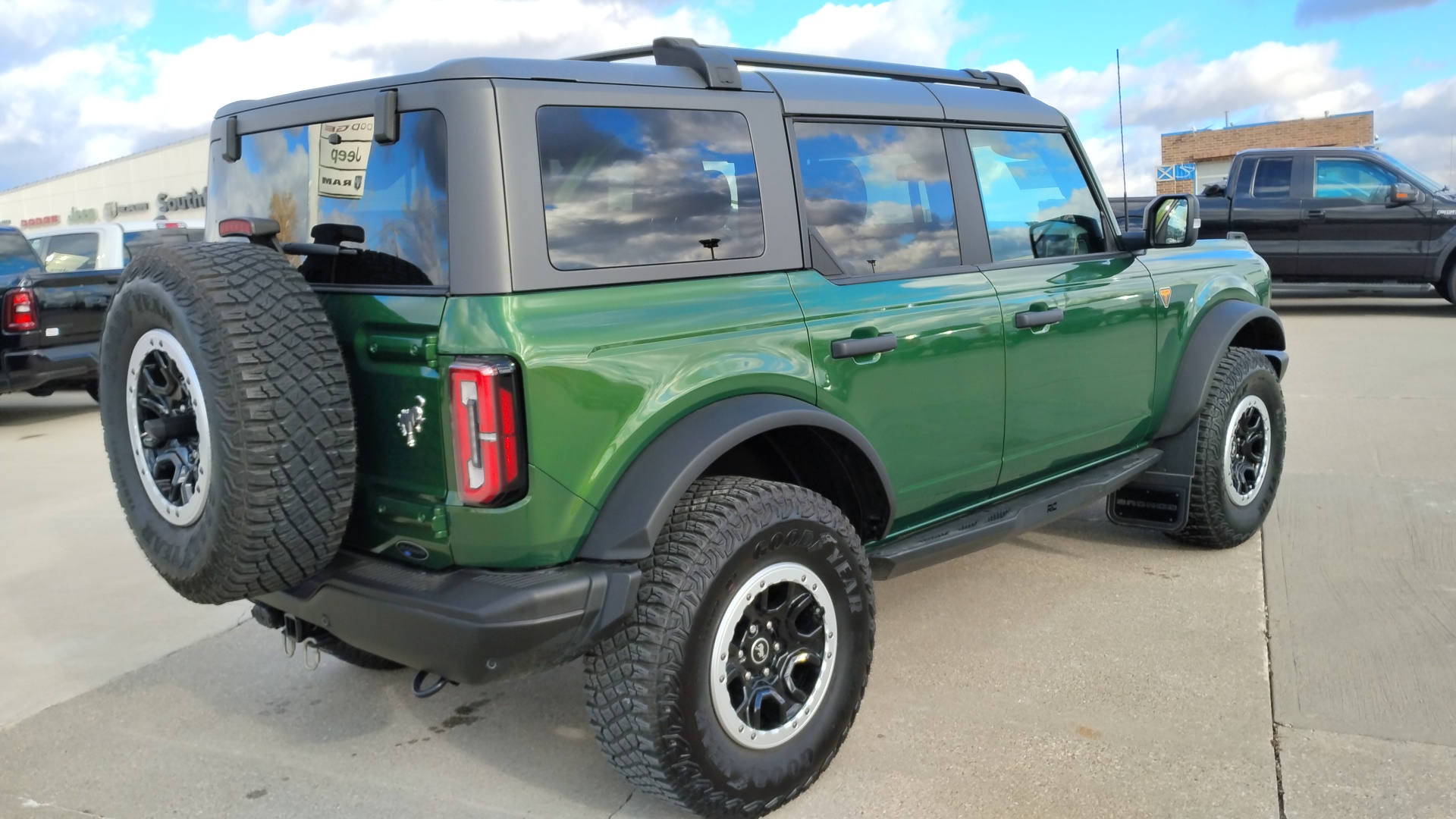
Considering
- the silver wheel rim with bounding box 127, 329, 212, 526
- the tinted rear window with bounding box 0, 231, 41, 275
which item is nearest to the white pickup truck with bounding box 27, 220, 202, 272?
the tinted rear window with bounding box 0, 231, 41, 275

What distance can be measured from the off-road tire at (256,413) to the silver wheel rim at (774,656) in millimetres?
978

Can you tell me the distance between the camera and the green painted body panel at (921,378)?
10.8 ft

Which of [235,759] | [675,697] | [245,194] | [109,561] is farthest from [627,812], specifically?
[109,561]

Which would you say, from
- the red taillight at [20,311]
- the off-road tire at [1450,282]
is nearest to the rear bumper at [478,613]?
the red taillight at [20,311]

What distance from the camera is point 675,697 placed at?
2.72 meters

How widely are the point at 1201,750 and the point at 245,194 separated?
10.3 ft

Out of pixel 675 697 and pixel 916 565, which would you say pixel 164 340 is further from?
pixel 916 565

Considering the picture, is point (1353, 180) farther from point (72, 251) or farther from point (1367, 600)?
point (72, 251)

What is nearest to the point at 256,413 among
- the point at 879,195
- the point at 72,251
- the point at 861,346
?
the point at 861,346

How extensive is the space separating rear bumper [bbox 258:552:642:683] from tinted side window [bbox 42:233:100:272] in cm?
1068

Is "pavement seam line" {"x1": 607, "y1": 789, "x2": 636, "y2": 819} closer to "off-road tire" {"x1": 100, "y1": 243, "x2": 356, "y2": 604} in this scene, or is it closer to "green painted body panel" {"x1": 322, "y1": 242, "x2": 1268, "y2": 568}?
"green painted body panel" {"x1": 322, "y1": 242, "x2": 1268, "y2": 568}

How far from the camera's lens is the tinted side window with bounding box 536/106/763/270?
110 inches

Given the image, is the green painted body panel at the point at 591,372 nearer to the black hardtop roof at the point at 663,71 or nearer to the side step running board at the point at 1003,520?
the black hardtop roof at the point at 663,71

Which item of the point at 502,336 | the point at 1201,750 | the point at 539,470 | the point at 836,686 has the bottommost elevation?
the point at 1201,750
